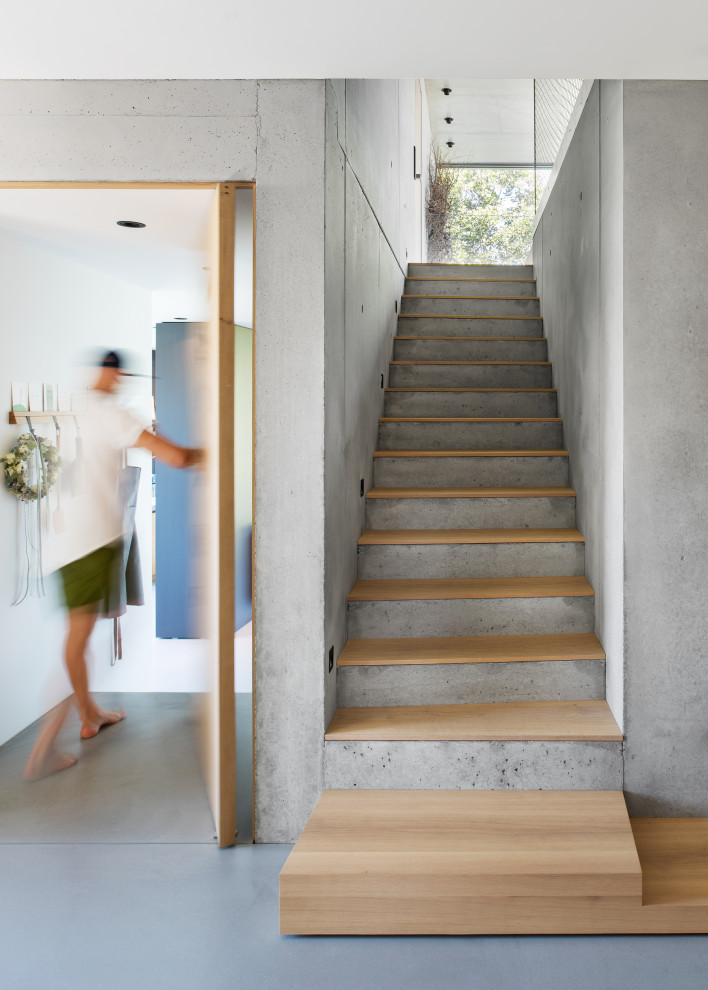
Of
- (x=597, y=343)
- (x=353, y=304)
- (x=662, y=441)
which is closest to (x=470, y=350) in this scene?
(x=353, y=304)

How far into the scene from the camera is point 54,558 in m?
2.56

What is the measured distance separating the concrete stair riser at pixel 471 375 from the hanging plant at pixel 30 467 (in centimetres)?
254

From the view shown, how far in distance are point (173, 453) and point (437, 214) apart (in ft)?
25.0

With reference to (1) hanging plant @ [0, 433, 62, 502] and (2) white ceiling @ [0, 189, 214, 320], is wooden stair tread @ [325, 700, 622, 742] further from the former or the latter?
(2) white ceiling @ [0, 189, 214, 320]

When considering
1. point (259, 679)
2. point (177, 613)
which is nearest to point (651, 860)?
point (259, 679)

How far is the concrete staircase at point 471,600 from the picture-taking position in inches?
94.8

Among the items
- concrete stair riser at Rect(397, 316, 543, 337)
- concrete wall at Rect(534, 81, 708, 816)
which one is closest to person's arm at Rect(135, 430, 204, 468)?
concrete wall at Rect(534, 81, 708, 816)

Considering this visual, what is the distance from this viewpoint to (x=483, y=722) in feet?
8.20

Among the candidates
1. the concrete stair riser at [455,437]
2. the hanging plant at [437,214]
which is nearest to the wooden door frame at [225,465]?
the concrete stair riser at [455,437]

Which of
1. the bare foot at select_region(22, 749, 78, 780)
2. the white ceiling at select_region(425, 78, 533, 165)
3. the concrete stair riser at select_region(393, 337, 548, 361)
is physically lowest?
the bare foot at select_region(22, 749, 78, 780)

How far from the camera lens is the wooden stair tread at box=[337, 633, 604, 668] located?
266cm

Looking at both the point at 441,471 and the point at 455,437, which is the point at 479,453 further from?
the point at 455,437

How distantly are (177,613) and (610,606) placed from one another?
158 centimetres

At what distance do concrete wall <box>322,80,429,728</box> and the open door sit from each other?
12.9 inches
